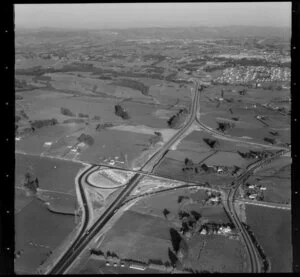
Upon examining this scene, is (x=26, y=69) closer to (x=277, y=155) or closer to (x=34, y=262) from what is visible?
(x=34, y=262)

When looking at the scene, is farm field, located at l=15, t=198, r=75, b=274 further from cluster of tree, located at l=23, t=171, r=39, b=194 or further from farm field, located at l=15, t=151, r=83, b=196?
farm field, located at l=15, t=151, r=83, b=196

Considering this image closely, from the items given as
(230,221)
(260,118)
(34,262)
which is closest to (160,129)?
(260,118)

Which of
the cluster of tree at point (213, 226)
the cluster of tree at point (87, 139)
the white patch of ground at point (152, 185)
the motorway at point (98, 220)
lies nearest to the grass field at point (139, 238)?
the motorway at point (98, 220)

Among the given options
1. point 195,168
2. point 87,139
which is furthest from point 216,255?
point 87,139

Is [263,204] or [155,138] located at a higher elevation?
[155,138]

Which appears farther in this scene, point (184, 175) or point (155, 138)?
point (155, 138)

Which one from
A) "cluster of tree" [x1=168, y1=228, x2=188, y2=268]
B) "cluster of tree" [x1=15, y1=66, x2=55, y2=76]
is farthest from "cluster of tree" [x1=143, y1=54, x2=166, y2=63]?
"cluster of tree" [x1=168, y1=228, x2=188, y2=268]

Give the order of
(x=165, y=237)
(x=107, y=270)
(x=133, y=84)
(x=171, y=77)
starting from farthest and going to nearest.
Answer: (x=133, y=84)
(x=171, y=77)
(x=165, y=237)
(x=107, y=270)

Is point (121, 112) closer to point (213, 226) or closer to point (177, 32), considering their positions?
point (177, 32)
